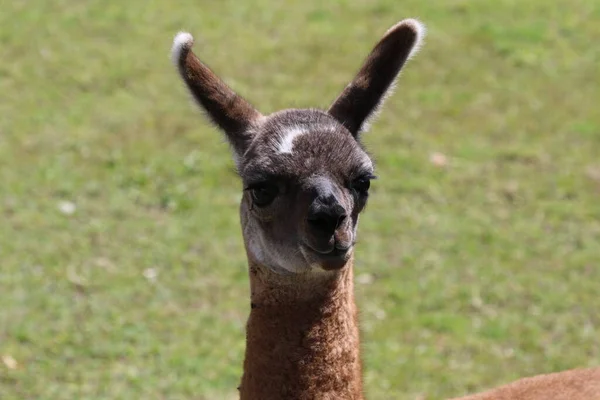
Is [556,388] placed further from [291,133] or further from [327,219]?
[291,133]

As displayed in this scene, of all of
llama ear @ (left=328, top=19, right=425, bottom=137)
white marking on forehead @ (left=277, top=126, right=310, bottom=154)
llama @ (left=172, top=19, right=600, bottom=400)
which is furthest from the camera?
llama ear @ (left=328, top=19, right=425, bottom=137)

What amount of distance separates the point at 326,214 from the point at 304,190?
0.15m

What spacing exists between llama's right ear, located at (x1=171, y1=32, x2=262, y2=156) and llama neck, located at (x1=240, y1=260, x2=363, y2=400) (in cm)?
58

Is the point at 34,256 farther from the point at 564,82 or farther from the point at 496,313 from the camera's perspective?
the point at 564,82

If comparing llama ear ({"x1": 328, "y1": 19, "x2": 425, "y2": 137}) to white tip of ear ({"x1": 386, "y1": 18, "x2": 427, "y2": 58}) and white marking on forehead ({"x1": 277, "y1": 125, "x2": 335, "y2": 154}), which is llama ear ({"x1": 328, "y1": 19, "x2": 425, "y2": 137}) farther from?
white marking on forehead ({"x1": 277, "y1": 125, "x2": 335, "y2": 154})

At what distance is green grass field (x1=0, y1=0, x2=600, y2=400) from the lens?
6211 mm

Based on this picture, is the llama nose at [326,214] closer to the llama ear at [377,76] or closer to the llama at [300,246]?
the llama at [300,246]

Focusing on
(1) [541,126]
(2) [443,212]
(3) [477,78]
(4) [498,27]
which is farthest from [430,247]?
(4) [498,27]

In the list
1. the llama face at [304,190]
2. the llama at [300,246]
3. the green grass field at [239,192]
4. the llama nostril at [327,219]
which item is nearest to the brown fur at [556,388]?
the llama at [300,246]

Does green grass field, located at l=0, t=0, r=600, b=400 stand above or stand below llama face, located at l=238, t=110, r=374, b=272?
above

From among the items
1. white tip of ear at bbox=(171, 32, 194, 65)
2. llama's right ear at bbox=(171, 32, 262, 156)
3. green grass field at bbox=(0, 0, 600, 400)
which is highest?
green grass field at bbox=(0, 0, 600, 400)

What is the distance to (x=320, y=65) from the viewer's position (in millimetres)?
10648

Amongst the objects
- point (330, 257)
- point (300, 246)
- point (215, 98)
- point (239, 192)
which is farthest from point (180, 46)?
point (239, 192)

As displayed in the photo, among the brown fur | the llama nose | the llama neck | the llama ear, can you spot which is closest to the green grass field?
the llama ear
